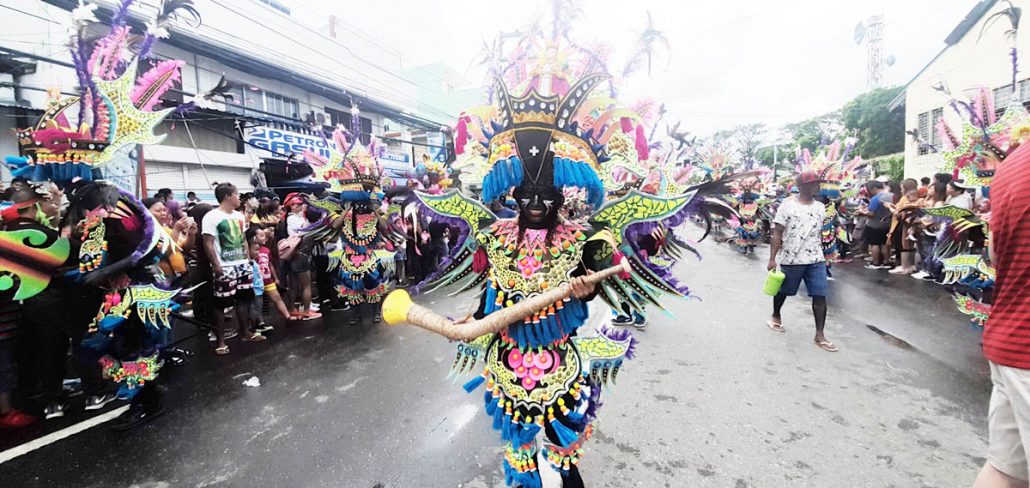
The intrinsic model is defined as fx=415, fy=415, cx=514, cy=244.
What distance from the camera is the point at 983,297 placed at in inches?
163

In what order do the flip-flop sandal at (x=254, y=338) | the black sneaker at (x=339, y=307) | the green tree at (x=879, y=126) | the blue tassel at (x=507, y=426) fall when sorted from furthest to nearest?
1. the green tree at (x=879, y=126)
2. the black sneaker at (x=339, y=307)
3. the flip-flop sandal at (x=254, y=338)
4. the blue tassel at (x=507, y=426)

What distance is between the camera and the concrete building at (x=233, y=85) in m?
8.62

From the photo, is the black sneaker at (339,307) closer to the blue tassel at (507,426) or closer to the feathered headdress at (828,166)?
the blue tassel at (507,426)

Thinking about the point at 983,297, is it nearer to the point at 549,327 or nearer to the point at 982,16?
the point at 549,327

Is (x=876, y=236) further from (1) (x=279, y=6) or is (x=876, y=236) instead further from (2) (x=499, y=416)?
(1) (x=279, y=6)

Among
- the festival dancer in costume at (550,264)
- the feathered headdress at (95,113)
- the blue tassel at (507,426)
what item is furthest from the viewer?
the feathered headdress at (95,113)

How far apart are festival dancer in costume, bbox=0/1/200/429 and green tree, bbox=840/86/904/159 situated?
108 feet

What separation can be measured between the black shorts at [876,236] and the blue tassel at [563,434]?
1031 centimetres

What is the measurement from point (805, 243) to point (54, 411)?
23.4 ft

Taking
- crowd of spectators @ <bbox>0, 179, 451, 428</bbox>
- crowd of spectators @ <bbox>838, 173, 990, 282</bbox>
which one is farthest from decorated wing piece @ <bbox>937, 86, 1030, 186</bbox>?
crowd of spectators @ <bbox>0, 179, 451, 428</bbox>

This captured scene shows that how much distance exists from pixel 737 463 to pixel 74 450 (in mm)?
4573

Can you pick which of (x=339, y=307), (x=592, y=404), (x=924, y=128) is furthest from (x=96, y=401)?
(x=924, y=128)

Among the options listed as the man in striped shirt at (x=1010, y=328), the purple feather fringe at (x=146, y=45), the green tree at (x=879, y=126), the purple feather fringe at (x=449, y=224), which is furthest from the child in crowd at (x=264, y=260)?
the green tree at (x=879, y=126)

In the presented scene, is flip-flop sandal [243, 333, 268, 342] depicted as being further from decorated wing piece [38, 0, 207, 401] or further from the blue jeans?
the blue jeans
